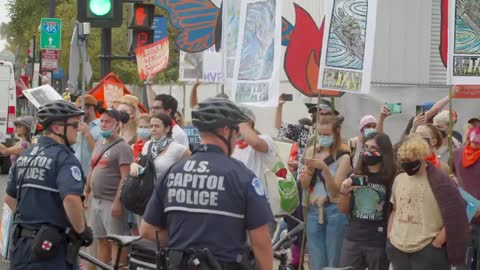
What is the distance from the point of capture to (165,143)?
10.2m

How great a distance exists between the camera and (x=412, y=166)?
8359 mm

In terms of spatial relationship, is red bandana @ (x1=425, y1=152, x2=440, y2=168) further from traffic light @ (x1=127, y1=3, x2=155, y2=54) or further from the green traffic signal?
traffic light @ (x1=127, y1=3, x2=155, y2=54)

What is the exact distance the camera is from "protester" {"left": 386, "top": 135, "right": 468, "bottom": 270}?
830 cm

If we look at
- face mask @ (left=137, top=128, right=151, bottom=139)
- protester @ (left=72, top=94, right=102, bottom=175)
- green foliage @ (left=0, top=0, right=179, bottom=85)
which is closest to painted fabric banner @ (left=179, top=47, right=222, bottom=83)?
protester @ (left=72, top=94, right=102, bottom=175)

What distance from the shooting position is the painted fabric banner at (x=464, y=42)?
9.29m

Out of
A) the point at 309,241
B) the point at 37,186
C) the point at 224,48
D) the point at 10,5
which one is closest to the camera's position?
the point at 37,186

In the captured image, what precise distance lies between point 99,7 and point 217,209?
8152 millimetres

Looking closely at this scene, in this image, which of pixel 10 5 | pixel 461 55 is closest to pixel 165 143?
pixel 461 55

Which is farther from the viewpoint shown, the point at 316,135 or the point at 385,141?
the point at 316,135

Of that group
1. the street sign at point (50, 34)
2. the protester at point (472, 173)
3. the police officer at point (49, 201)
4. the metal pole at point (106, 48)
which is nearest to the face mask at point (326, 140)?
→ the protester at point (472, 173)

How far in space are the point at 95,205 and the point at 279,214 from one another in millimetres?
2918

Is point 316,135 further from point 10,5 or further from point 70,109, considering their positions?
point 10,5

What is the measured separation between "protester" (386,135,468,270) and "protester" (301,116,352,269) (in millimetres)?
1171

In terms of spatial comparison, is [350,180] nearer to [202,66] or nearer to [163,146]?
[163,146]
